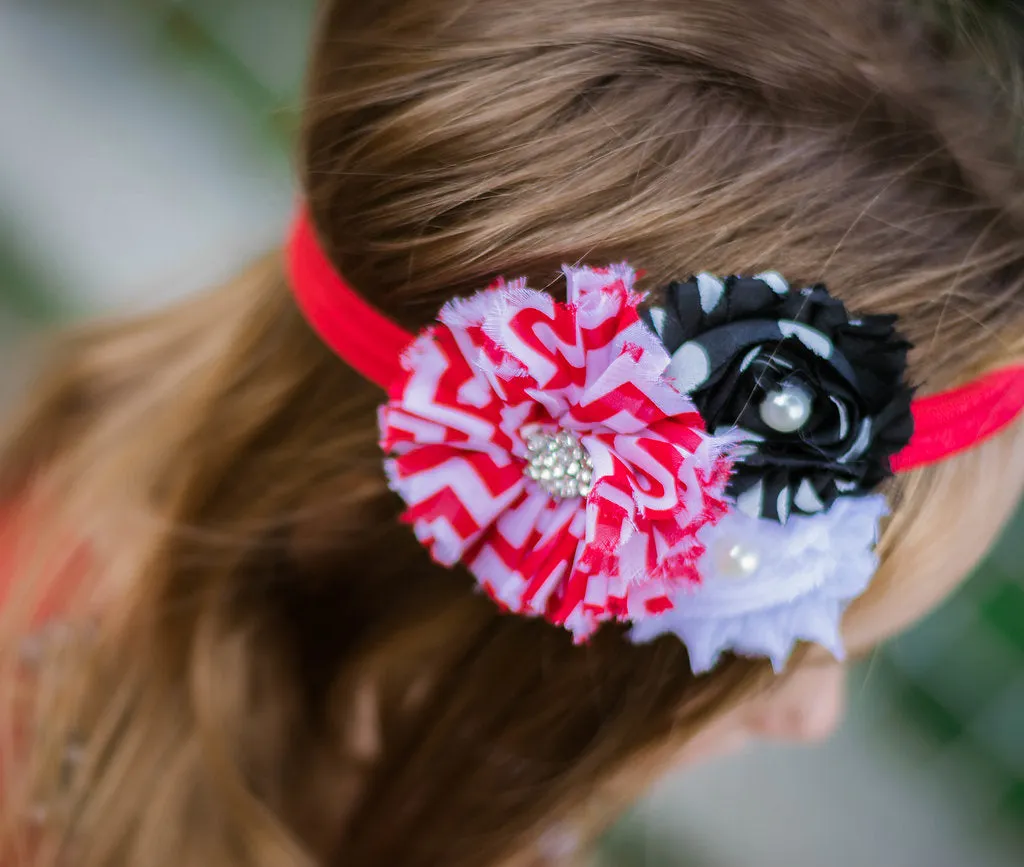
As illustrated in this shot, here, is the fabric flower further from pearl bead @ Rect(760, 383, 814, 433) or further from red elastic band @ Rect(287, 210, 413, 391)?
red elastic band @ Rect(287, 210, 413, 391)

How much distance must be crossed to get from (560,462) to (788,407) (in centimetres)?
11

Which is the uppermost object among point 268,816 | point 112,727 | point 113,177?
point 113,177

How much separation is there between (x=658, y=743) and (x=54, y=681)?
0.52m

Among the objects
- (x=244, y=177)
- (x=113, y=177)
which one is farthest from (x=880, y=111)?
(x=113, y=177)

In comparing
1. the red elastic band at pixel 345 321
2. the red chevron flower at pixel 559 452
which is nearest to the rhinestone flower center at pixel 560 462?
the red chevron flower at pixel 559 452

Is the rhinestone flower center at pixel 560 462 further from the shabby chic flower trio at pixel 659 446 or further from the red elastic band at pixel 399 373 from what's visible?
the red elastic band at pixel 399 373

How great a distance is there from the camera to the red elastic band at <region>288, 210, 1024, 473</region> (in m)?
0.46

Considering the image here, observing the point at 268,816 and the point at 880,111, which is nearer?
the point at 880,111

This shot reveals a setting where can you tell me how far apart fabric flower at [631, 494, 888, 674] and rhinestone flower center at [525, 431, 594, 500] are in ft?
0.23

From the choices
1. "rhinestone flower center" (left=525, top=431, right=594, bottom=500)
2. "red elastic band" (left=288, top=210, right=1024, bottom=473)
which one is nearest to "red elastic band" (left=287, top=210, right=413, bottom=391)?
"red elastic band" (left=288, top=210, right=1024, bottom=473)

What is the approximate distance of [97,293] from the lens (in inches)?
60.4

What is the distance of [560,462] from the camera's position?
0.41m

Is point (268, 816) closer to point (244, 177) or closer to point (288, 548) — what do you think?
point (288, 548)

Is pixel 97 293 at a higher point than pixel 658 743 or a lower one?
higher
